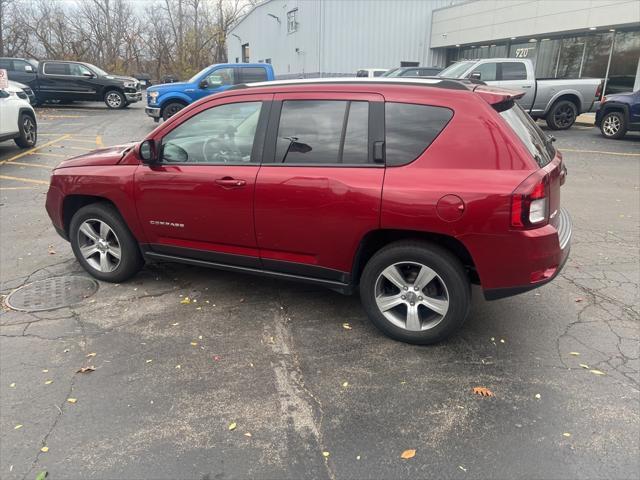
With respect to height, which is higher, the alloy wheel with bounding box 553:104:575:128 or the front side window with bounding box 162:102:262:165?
the front side window with bounding box 162:102:262:165

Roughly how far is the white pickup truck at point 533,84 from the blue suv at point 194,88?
6.12 m

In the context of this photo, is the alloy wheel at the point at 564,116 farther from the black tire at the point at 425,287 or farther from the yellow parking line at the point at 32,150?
the yellow parking line at the point at 32,150

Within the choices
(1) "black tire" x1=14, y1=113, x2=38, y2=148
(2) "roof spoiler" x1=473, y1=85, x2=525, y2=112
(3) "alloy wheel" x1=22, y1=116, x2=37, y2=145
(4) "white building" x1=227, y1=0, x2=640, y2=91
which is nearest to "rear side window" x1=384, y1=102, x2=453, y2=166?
(2) "roof spoiler" x1=473, y1=85, x2=525, y2=112

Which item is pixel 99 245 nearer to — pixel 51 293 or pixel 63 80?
pixel 51 293

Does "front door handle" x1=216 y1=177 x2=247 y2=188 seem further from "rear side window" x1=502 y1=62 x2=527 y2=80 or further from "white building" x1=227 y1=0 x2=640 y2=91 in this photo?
"white building" x1=227 y1=0 x2=640 y2=91

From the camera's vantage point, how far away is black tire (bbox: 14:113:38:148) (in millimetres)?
11180

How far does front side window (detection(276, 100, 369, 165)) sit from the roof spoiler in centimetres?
79

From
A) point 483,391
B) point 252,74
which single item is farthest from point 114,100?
point 483,391

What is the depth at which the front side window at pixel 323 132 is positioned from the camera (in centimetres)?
345

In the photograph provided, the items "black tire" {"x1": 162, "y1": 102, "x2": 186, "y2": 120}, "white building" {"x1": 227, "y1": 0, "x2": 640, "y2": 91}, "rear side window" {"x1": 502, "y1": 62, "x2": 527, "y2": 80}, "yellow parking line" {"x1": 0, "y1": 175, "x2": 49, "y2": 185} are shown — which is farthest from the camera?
"white building" {"x1": 227, "y1": 0, "x2": 640, "y2": 91}

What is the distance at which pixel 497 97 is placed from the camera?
331 cm

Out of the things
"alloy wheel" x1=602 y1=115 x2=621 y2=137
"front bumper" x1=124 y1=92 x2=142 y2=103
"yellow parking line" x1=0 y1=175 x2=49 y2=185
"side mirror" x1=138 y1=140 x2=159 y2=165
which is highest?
"side mirror" x1=138 y1=140 x2=159 y2=165

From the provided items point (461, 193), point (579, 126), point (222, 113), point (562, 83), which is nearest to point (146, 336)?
point (222, 113)

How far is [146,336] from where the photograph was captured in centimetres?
371
